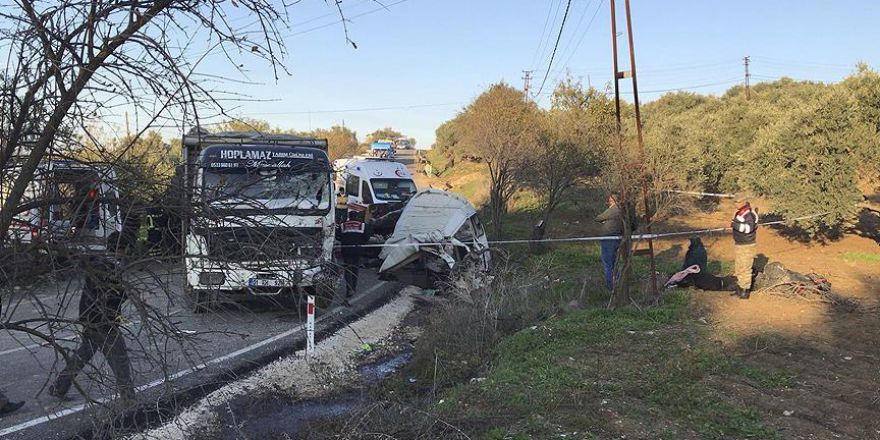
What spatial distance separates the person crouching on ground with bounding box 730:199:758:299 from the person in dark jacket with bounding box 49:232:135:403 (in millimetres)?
8258

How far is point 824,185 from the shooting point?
39.7 feet

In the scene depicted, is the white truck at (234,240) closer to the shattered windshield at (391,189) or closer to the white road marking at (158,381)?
the white road marking at (158,381)

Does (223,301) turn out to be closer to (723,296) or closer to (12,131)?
(12,131)

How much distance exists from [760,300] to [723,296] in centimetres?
48

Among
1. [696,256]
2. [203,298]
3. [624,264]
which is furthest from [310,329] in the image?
[696,256]

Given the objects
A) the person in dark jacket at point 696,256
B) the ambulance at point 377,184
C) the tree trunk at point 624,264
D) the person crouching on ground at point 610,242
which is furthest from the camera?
the ambulance at point 377,184

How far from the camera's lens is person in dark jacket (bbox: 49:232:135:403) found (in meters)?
2.51

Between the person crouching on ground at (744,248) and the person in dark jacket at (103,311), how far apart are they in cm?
826

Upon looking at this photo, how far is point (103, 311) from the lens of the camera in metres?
2.59

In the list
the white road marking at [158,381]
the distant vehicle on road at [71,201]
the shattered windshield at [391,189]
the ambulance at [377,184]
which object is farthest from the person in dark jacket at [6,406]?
the shattered windshield at [391,189]

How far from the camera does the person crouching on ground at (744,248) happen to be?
29.3ft

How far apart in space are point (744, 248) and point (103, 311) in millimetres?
8653

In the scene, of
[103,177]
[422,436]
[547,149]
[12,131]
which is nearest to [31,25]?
[12,131]

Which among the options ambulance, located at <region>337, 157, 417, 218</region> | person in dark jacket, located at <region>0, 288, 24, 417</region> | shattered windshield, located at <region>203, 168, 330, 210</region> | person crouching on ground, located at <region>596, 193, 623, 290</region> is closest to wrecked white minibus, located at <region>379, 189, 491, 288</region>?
person crouching on ground, located at <region>596, 193, 623, 290</region>
